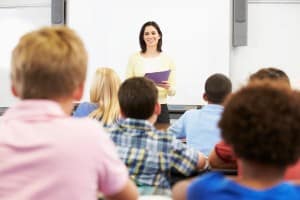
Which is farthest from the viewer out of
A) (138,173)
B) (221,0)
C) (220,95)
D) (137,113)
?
(221,0)

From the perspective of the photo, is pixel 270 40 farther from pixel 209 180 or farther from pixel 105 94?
pixel 209 180

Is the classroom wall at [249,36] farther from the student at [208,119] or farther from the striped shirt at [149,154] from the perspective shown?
the striped shirt at [149,154]

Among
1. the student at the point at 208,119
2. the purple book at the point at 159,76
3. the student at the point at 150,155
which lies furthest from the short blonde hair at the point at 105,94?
the purple book at the point at 159,76

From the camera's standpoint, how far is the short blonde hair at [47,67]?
102 centimetres

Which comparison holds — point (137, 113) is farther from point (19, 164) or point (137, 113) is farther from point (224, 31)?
point (224, 31)

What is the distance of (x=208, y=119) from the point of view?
257 cm

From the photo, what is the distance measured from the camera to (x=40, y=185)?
3.21 ft

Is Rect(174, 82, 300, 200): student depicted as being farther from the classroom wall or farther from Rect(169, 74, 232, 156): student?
the classroom wall

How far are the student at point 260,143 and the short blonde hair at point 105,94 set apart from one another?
158 centimetres

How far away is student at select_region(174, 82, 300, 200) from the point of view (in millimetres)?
995

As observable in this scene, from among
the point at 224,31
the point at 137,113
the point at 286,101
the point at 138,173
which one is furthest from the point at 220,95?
the point at 224,31

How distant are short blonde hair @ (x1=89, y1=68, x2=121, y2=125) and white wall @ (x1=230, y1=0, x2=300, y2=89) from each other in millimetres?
2830

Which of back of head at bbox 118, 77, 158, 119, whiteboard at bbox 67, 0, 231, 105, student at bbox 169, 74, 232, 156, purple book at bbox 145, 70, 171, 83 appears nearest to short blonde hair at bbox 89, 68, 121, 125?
student at bbox 169, 74, 232, 156

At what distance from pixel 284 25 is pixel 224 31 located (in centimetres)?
74
